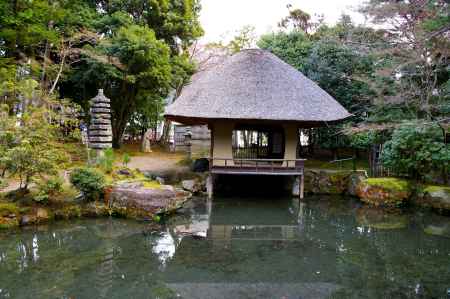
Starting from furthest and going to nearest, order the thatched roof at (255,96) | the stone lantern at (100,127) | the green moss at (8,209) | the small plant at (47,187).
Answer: the thatched roof at (255,96) → the stone lantern at (100,127) → the small plant at (47,187) → the green moss at (8,209)

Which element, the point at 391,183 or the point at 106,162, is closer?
the point at 106,162

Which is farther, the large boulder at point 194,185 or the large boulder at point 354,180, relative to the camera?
the large boulder at point 354,180

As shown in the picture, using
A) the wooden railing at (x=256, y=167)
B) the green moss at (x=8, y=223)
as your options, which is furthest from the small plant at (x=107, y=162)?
the wooden railing at (x=256, y=167)

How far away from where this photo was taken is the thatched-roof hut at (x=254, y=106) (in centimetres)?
1336

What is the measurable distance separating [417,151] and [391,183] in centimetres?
145

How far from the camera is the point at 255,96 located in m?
13.9

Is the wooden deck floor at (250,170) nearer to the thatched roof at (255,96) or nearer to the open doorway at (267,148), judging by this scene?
the thatched roof at (255,96)

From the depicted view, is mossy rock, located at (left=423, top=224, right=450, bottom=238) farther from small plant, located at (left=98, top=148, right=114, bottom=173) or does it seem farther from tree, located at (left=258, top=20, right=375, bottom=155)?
small plant, located at (left=98, top=148, right=114, bottom=173)

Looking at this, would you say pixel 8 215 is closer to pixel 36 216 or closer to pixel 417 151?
pixel 36 216

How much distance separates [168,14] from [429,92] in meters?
13.0

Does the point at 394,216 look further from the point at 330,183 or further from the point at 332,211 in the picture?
the point at 330,183

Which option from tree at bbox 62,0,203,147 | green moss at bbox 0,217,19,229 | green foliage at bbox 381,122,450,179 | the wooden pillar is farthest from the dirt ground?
green foliage at bbox 381,122,450,179

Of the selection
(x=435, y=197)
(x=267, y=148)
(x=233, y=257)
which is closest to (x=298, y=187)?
(x=267, y=148)

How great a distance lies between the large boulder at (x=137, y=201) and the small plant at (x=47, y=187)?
1.48 m
